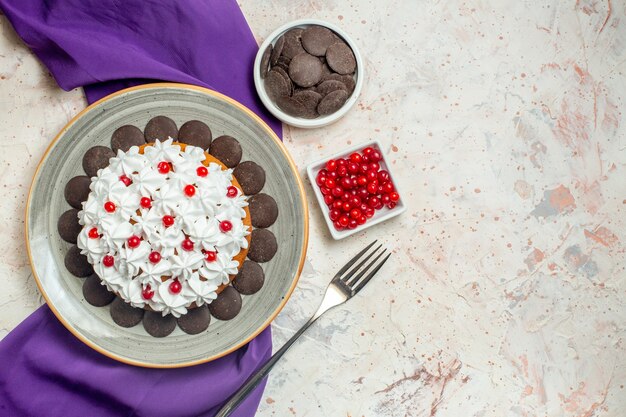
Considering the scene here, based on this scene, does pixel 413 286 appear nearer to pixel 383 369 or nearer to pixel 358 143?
pixel 383 369

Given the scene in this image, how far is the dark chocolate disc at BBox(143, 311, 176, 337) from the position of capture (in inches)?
48.5

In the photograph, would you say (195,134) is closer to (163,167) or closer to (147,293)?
(163,167)

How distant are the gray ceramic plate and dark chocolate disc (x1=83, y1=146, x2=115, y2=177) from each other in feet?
0.09

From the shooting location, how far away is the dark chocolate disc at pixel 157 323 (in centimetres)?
123

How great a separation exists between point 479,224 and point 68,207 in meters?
0.98

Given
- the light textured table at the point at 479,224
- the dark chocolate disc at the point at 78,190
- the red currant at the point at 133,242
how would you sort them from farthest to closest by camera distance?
the light textured table at the point at 479,224 < the dark chocolate disc at the point at 78,190 < the red currant at the point at 133,242

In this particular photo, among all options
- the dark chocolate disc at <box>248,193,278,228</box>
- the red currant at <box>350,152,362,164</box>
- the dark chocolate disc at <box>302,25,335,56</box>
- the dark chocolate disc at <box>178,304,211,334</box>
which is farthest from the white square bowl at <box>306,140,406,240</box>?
the dark chocolate disc at <box>178,304,211,334</box>

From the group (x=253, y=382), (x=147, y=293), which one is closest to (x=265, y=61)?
(x=147, y=293)

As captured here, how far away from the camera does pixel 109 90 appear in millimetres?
1301

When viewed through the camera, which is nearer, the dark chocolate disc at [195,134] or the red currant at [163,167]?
the red currant at [163,167]

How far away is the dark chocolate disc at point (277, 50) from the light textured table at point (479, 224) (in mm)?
94

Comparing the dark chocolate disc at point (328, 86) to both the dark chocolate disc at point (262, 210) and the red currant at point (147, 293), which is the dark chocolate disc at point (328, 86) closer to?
the dark chocolate disc at point (262, 210)

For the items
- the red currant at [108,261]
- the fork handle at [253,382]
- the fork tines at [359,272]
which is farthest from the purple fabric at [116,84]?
the red currant at [108,261]

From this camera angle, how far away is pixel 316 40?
1.31 m
